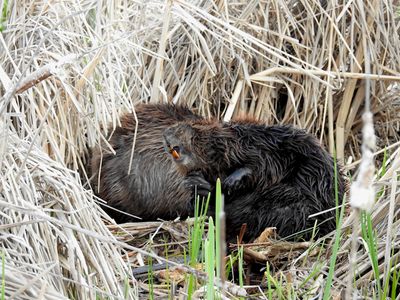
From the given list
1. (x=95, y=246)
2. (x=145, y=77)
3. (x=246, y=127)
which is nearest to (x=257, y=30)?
(x=145, y=77)

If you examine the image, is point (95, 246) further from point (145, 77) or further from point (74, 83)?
point (145, 77)

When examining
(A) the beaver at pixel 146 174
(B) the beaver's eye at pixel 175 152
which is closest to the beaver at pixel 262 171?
(B) the beaver's eye at pixel 175 152

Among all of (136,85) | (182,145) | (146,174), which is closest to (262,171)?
(182,145)

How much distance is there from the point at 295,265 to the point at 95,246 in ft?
2.91

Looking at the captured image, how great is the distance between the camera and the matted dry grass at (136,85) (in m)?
2.42

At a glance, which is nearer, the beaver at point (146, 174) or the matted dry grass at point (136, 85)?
the matted dry grass at point (136, 85)

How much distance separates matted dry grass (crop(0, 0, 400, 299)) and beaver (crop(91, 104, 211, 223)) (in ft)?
0.42

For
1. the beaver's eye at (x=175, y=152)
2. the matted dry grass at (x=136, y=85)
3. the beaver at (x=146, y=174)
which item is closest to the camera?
the matted dry grass at (x=136, y=85)

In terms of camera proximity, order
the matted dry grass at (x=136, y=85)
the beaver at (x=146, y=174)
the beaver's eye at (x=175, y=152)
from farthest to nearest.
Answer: the beaver at (x=146, y=174), the beaver's eye at (x=175, y=152), the matted dry grass at (x=136, y=85)

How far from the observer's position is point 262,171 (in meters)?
3.51

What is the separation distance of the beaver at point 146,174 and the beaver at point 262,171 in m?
0.16

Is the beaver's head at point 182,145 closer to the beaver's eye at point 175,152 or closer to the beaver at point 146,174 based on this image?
the beaver's eye at point 175,152

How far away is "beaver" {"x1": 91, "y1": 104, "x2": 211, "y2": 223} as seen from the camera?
3699 mm

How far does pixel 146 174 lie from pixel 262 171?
0.52 m
